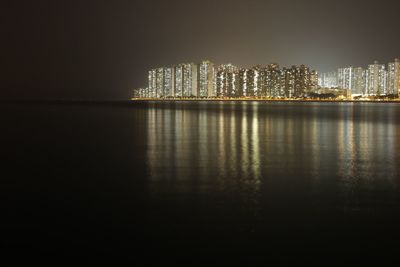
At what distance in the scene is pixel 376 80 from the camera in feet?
614

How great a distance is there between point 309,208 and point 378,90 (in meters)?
188

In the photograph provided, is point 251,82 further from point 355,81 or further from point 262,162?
point 262,162

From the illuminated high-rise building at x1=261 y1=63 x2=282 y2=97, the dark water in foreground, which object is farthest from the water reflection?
the illuminated high-rise building at x1=261 y1=63 x2=282 y2=97

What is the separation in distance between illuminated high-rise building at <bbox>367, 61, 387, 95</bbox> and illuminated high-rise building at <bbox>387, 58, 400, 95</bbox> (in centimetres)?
220

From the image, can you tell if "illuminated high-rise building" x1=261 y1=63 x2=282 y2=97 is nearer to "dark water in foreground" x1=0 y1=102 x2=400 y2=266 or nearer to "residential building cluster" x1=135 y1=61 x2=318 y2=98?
"residential building cluster" x1=135 y1=61 x2=318 y2=98

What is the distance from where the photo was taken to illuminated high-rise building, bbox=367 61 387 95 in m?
184

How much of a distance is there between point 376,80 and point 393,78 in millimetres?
8014

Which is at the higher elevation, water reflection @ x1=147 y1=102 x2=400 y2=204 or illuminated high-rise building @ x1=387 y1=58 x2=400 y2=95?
illuminated high-rise building @ x1=387 y1=58 x2=400 y2=95

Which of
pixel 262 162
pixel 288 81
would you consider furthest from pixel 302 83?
pixel 262 162

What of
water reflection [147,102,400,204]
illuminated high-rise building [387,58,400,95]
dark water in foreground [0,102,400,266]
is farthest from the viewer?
illuminated high-rise building [387,58,400,95]

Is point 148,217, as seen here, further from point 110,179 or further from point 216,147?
point 216,147

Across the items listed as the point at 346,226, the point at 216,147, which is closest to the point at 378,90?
the point at 216,147

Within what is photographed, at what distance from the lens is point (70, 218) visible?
9.06 meters

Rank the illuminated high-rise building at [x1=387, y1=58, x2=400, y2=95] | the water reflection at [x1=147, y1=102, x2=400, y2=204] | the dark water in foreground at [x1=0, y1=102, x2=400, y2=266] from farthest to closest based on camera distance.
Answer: the illuminated high-rise building at [x1=387, y1=58, x2=400, y2=95]
the water reflection at [x1=147, y1=102, x2=400, y2=204]
the dark water in foreground at [x1=0, y1=102, x2=400, y2=266]
